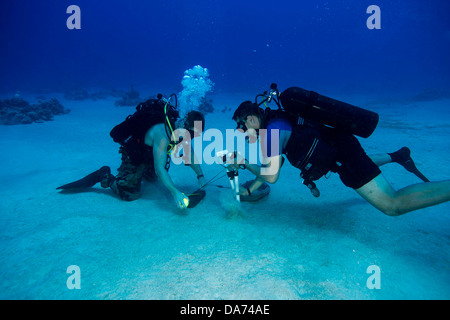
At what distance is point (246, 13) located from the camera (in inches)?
4151

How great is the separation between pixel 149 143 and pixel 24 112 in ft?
44.8

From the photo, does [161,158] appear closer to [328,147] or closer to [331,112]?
[328,147]

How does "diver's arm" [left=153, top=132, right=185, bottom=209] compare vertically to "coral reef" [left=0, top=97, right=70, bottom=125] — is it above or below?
below

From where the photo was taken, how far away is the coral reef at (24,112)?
453 inches

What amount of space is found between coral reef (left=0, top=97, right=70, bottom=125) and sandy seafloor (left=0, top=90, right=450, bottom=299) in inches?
352

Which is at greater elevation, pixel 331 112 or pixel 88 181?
pixel 331 112

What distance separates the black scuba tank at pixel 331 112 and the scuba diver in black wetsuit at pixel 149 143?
163 cm

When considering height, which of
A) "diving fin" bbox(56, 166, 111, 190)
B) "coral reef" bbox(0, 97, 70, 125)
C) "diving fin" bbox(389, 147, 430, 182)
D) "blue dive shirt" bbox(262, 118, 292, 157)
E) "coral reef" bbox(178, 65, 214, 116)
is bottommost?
"diving fin" bbox(56, 166, 111, 190)

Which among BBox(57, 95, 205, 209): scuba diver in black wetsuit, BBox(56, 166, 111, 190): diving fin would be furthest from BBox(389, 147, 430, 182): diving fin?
BBox(56, 166, 111, 190): diving fin

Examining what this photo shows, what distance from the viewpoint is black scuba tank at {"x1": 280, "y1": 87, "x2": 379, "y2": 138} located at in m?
2.95

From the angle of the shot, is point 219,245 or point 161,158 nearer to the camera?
point 219,245

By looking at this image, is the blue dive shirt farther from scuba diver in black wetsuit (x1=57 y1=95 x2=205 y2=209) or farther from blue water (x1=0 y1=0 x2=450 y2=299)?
scuba diver in black wetsuit (x1=57 y1=95 x2=205 y2=209)

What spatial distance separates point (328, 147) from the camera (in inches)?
120

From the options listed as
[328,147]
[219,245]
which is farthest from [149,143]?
[328,147]
